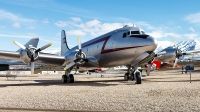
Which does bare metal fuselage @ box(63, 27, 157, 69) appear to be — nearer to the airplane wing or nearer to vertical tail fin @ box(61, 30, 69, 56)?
the airplane wing

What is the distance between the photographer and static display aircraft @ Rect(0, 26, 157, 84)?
20156 millimetres

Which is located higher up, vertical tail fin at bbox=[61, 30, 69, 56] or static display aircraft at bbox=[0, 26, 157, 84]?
vertical tail fin at bbox=[61, 30, 69, 56]

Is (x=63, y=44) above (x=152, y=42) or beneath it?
above

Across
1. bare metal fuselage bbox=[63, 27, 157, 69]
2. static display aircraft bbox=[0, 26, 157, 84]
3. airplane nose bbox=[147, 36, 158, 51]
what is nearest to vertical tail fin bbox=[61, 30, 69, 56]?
static display aircraft bbox=[0, 26, 157, 84]

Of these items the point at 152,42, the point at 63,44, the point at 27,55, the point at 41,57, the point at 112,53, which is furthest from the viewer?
the point at 63,44

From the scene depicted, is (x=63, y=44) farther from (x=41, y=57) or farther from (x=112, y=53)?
(x=112, y=53)

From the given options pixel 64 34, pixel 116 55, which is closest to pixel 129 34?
pixel 116 55

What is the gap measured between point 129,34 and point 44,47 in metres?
8.40

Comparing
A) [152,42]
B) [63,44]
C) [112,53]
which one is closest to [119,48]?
[112,53]

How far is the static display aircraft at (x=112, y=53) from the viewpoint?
66.1 ft

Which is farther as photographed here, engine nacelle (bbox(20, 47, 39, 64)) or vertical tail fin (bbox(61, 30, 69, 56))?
vertical tail fin (bbox(61, 30, 69, 56))

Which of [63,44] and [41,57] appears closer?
[41,57]

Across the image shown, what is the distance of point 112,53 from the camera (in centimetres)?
2253

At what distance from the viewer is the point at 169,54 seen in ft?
91.5
